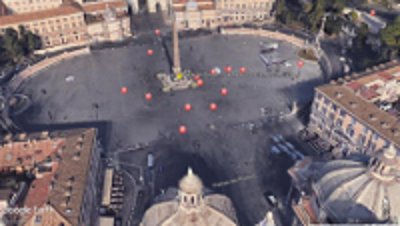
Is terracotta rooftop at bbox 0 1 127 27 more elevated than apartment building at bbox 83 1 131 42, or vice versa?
terracotta rooftop at bbox 0 1 127 27

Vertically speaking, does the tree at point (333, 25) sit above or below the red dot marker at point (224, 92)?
above

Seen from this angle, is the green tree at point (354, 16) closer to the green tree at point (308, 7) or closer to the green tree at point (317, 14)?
the green tree at point (317, 14)

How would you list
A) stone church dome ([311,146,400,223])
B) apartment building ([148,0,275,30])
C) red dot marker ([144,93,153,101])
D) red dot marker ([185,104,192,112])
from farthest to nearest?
apartment building ([148,0,275,30]), red dot marker ([144,93,153,101]), red dot marker ([185,104,192,112]), stone church dome ([311,146,400,223])

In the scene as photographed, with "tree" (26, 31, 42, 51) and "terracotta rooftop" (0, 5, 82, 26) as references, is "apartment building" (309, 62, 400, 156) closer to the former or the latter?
"terracotta rooftop" (0, 5, 82, 26)

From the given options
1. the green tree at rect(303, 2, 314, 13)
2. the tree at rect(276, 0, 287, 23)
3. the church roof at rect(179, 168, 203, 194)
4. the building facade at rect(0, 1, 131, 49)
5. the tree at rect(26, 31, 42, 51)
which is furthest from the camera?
the tree at rect(276, 0, 287, 23)

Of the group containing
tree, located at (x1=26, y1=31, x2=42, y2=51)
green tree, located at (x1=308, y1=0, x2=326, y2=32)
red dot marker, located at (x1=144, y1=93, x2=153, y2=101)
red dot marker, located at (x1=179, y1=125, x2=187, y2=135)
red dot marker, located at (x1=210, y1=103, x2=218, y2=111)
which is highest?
green tree, located at (x1=308, y1=0, x2=326, y2=32)

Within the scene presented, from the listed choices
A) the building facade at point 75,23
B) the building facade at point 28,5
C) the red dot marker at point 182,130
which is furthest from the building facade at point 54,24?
the red dot marker at point 182,130

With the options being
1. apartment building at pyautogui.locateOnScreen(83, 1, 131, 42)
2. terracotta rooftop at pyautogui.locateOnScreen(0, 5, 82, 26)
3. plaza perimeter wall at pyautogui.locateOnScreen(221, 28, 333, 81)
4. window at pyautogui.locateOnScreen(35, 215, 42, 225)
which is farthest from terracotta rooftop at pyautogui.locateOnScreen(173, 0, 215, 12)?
window at pyautogui.locateOnScreen(35, 215, 42, 225)
